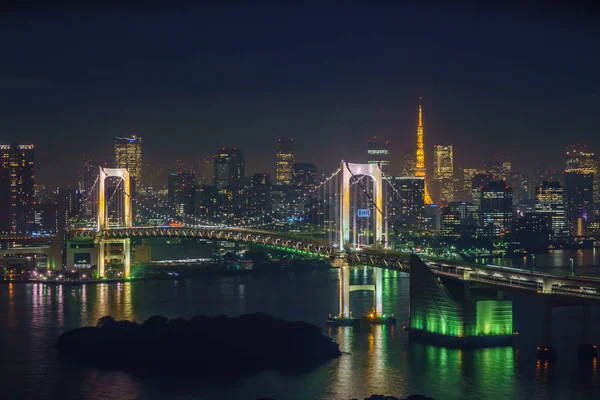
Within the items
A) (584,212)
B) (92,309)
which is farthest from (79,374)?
(584,212)

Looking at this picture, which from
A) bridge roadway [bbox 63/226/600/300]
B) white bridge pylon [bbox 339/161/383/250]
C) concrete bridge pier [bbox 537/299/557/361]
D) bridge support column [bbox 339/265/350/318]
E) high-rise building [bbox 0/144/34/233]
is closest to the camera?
concrete bridge pier [bbox 537/299/557/361]

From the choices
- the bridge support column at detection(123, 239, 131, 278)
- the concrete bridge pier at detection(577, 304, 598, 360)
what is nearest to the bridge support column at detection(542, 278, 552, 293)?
the concrete bridge pier at detection(577, 304, 598, 360)

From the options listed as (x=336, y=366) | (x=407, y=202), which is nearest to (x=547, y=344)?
(x=336, y=366)

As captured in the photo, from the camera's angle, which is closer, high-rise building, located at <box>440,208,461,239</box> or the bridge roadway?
the bridge roadway

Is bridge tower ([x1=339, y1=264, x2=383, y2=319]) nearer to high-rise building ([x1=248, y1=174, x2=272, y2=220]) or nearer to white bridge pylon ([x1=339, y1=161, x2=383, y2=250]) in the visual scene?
white bridge pylon ([x1=339, y1=161, x2=383, y2=250])

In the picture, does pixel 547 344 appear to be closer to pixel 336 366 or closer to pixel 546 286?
pixel 546 286

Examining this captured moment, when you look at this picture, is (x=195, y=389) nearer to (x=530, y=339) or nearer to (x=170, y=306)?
(x=530, y=339)
